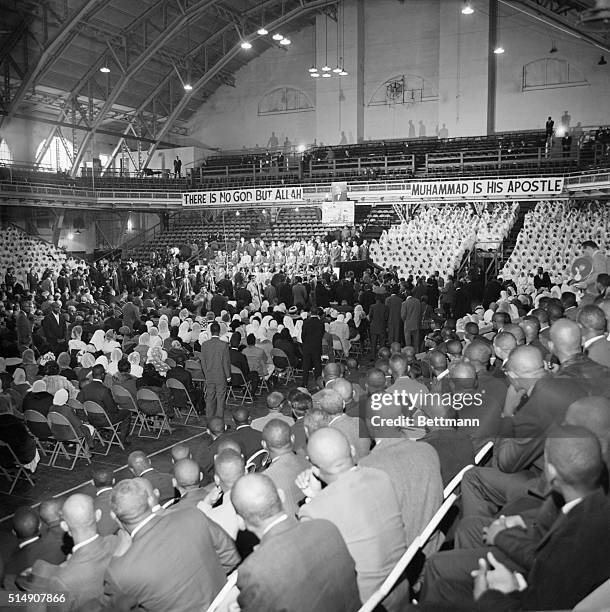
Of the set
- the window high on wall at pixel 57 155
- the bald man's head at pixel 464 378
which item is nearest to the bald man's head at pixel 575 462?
the bald man's head at pixel 464 378

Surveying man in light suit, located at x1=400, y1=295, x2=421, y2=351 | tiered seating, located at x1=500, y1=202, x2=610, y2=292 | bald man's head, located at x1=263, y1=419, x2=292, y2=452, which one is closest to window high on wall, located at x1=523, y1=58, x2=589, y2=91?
tiered seating, located at x1=500, y1=202, x2=610, y2=292

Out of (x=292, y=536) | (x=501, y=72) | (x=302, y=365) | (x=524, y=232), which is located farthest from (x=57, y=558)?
(x=501, y=72)

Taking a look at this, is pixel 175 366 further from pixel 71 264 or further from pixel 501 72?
pixel 501 72

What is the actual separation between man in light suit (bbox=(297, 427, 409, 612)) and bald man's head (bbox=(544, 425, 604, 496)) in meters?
0.80

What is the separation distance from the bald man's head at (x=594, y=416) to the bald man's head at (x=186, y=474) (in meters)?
2.35

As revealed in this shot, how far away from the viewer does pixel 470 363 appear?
5211 mm

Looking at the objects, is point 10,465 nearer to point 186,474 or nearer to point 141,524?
point 186,474

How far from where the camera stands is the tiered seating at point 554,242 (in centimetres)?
1666

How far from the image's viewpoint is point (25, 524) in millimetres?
4137

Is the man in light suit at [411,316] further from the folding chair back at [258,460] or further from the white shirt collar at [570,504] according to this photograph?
the white shirt collar at [570,504]

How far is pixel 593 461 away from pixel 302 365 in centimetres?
875

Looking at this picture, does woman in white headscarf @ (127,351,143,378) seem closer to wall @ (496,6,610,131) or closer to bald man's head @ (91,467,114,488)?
bald man's head @ (91,467,114,488)

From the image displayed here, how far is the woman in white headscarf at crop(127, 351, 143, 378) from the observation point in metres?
9.31

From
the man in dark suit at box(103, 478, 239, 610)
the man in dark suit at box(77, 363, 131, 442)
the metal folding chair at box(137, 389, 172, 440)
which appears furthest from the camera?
the metal folding chair at box(137, 389, 172, 440)
